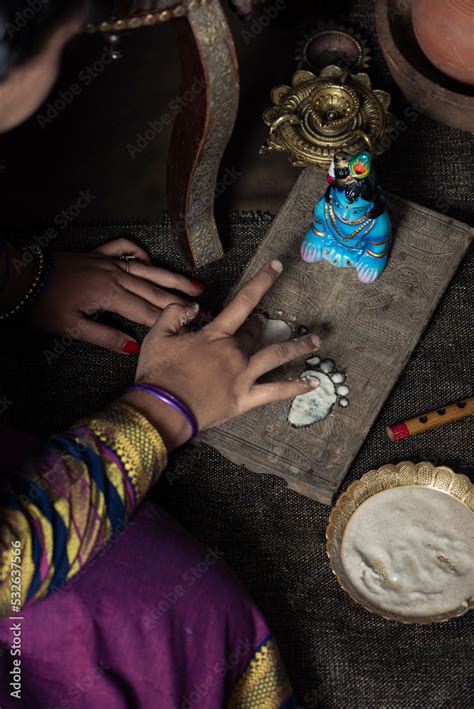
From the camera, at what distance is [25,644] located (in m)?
1.16

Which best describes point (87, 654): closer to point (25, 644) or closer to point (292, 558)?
point (25, 644)

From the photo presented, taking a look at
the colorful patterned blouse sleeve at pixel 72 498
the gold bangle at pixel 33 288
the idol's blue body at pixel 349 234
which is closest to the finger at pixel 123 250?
the gold bangle at pixel 33 288

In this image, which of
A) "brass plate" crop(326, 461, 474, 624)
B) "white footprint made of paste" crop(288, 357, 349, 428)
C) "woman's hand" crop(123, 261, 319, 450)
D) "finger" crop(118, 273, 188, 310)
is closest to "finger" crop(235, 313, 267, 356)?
"woman's hand" crop(123, 261, 319, 450)

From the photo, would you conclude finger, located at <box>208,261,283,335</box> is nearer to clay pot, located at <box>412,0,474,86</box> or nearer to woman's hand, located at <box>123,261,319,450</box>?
woman's hand, located at <box>123,261,319,450</box>

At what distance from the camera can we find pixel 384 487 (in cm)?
155

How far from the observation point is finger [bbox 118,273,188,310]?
1688mm

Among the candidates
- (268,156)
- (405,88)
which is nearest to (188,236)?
(268,156)

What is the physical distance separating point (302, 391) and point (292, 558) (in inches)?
14.3

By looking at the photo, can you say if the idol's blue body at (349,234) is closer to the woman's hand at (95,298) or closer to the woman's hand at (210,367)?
the woman's hand at (210,367)

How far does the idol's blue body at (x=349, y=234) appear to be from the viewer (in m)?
1.40

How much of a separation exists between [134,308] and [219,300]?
0.21 metres

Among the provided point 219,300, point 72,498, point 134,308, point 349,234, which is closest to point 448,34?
point 349,234

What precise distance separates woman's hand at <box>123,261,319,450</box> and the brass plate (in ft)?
0.78

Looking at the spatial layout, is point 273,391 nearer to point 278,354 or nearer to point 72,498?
point 278,354
